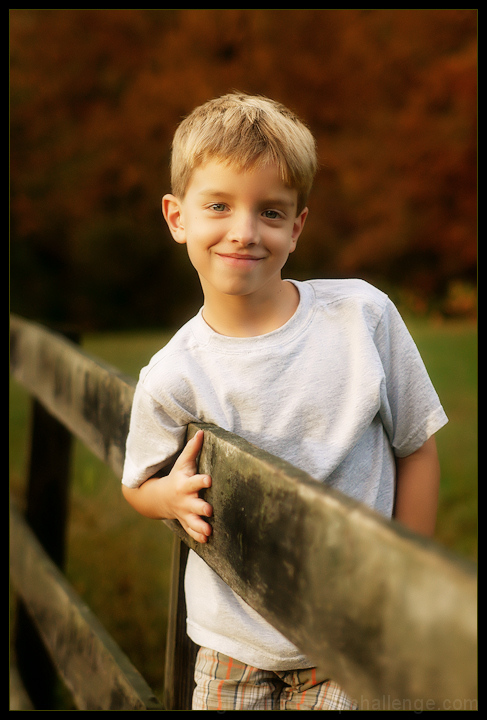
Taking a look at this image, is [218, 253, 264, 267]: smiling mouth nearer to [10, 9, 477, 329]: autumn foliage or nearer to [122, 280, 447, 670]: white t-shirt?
[122, 280, 447, 670]: white t-shirt

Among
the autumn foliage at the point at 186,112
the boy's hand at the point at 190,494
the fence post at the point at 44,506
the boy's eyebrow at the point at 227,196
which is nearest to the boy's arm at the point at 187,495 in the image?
the boy's hand at the point at 190,494

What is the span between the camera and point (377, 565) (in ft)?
2.17

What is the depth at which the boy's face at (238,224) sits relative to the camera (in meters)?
Answer: 1.34

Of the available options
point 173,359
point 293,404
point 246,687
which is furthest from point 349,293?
point 246,687

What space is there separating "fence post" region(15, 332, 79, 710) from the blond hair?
152cm

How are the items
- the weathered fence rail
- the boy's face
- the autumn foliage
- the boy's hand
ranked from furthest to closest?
the autumn foliage, the boy's face, the boy's hand, the weathered fence rail

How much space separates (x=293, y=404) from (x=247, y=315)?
0.21m

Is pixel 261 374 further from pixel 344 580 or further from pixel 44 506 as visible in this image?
pixel 44 506

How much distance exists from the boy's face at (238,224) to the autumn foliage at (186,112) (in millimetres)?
8721

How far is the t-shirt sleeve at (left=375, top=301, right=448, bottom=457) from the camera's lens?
4.89 feet

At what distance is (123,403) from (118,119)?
10263 millimetres

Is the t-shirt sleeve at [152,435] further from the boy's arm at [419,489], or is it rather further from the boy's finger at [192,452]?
the boy's arm at [419,489]

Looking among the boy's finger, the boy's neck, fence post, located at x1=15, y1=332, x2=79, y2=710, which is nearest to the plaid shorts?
the boy's finger

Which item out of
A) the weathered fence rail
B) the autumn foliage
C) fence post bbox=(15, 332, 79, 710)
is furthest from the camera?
the autumn foliage
